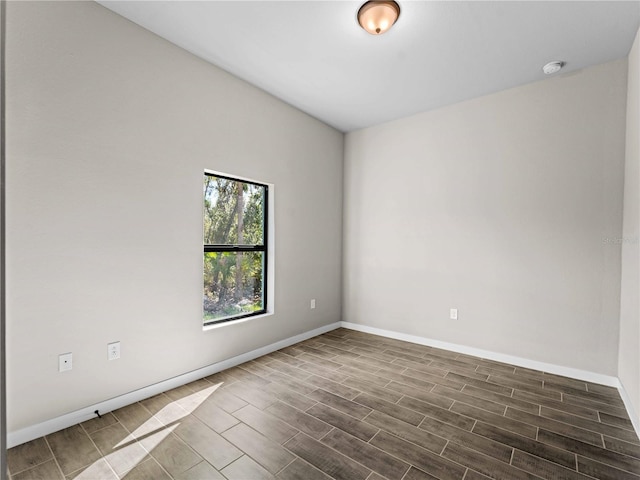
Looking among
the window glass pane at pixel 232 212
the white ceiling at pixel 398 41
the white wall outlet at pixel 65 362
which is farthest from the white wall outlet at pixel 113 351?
the white ceiling at pixel 398 41

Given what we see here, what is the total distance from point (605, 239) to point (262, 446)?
10.6ft

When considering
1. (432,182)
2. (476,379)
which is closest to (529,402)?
(476,379)

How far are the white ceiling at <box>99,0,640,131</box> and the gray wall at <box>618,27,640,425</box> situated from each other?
425 millimetres

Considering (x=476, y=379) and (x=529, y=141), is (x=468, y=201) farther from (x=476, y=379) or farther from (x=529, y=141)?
(x=476, y=379)

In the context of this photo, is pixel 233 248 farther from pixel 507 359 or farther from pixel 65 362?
pixel 507 359

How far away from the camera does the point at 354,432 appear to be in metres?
2.02

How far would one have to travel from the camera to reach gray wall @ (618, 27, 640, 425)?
86.2 inches

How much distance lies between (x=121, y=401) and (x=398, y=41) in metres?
3.42

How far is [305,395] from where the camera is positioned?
2.50 metres

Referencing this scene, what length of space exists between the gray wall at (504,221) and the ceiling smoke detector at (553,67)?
0.60ft

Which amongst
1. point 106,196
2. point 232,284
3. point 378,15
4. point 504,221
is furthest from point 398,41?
point 232,284

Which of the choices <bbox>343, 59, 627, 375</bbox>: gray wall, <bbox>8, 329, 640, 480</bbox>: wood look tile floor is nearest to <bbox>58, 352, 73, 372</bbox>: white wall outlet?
<bbox>8, 329, 640, 480</bbox>: wood look tile floor

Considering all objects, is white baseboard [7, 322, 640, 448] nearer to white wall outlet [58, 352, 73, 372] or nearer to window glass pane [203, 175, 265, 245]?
white wall outlet [58, 352, 73, 372]

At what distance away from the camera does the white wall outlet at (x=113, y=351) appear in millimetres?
2213
